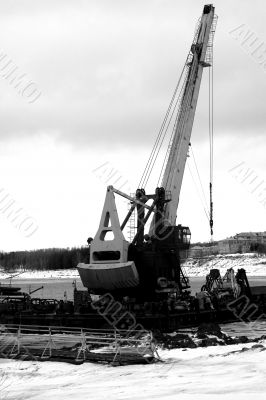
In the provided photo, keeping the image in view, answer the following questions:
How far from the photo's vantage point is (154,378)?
14406 millimetres

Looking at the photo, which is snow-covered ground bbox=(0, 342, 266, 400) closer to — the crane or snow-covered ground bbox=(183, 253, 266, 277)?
the crane

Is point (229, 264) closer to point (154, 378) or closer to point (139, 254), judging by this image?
point (139, 254)

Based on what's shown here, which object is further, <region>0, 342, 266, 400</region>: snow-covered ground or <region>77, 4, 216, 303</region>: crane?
<region>77, 4, 216, 303</region>: crane

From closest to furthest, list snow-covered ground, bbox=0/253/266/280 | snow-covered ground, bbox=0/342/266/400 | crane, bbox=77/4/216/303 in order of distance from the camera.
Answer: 1. snow-covered ground, bbox=0/342/266/400
2. crane, bbox=77/4/216/303
3. snow-covered ground, bbox=0/253/266/280

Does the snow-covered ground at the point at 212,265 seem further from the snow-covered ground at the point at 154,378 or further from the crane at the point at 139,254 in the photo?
the snow-covered ground at the point at 154,378

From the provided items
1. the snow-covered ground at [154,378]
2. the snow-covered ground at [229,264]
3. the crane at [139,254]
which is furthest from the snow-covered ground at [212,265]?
the snow-covered ground at [154,378]

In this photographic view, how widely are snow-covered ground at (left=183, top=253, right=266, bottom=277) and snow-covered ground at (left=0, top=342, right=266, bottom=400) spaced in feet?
359

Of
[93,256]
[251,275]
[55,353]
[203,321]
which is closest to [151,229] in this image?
[93,256]

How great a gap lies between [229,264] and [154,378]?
12082 centimetres

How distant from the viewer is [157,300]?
32.4 m

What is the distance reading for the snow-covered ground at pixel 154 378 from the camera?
12.5 meters

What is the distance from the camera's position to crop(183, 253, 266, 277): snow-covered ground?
127m

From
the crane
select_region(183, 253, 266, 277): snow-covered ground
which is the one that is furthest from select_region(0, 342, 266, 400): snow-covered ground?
select_region(183, 253, 266, 277): snow-covered ground

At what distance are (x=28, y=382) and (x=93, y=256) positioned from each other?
17228 mm
